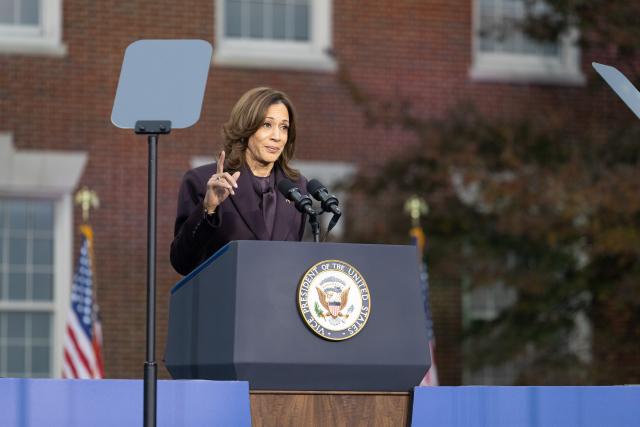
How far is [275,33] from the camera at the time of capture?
48.1ft

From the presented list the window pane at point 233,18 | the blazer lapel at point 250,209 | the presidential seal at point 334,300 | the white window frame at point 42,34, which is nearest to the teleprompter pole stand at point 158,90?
the presidential seal at point 334,300

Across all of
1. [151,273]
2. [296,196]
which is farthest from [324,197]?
[151,273]

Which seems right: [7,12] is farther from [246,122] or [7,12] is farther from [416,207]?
[246,122]

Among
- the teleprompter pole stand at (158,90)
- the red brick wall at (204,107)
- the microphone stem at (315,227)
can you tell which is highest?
the teleprompter pole stand at (158,90)

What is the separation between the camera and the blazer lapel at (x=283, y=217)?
15.5 ft

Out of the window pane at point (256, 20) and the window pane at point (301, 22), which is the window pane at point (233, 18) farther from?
the window pane at point (301, 22)

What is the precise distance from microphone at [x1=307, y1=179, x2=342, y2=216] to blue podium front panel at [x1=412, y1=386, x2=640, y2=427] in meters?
0.63

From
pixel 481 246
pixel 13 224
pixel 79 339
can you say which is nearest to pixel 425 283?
pixel 481 246

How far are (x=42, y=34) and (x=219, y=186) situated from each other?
1017 centimetres

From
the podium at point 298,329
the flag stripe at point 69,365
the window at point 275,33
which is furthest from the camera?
the window at point 275,33

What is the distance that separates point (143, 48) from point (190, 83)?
0.22 metres

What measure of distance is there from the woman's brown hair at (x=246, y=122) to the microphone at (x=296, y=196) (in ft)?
0.89

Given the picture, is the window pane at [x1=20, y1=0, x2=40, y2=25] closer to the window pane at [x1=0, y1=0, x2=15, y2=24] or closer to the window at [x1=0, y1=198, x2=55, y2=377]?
the window pane at [x1=0, y1=0, x2=15, y2=24]

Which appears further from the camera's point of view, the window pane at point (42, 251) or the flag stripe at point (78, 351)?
the window pane at point (42, 251)
